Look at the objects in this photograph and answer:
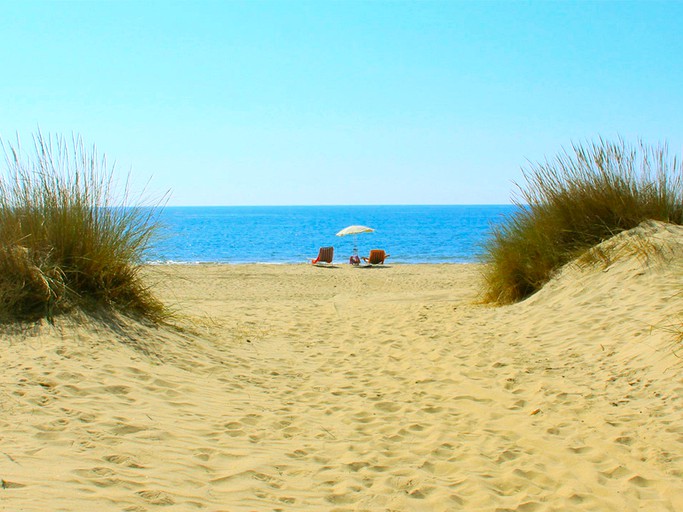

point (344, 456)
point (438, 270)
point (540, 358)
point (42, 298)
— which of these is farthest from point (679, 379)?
point (438, 270)

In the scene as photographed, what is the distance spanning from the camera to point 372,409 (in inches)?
191

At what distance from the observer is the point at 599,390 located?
5047mm

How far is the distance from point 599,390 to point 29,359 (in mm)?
4686

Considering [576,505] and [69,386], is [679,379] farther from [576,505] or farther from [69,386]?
[69,386]

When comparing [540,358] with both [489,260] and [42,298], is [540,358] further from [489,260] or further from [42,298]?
[42,298]

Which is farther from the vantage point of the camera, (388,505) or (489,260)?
(489,260)

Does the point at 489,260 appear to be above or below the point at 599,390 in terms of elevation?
above

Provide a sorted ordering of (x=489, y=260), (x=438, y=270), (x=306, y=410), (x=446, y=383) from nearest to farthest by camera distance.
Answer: (x=306, y=410) < (x=446, y=383) < (x=489, y=260) < (x=438, y=270)

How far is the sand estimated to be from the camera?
321cm

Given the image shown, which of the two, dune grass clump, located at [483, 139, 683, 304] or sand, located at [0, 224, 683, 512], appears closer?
sand, located at [0, 224, 683, 512]

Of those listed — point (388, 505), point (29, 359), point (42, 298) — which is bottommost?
point (388, 505)

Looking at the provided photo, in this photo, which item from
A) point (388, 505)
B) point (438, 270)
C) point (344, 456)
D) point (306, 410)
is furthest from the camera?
point (438, 270)

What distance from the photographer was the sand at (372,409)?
321cm

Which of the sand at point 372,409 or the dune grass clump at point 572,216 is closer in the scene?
the sand at point 372,409
